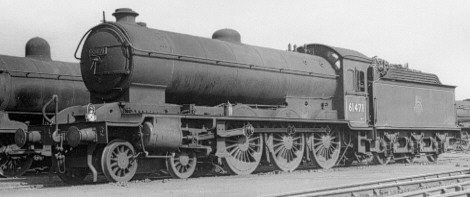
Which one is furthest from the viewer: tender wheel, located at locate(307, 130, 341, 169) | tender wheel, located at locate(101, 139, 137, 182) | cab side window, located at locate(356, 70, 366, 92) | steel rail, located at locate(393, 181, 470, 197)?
cab side window, located at locate(356, 70, 366, 92)

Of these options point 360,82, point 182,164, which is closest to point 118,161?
point 182,164

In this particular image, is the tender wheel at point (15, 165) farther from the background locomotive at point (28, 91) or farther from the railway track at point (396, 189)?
the railway track at point (396, 189)

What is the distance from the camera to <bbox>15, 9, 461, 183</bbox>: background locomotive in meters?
11.6

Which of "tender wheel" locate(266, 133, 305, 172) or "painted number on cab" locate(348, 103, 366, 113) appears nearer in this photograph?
"tender wheel" locate(266, 133, 305, 172)

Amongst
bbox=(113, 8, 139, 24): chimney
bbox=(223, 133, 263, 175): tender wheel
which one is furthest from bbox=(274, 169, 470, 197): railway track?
bbox=(113, 8, 139, 24): chimney

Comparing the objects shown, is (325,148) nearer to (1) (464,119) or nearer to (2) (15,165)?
(2) (15,165)

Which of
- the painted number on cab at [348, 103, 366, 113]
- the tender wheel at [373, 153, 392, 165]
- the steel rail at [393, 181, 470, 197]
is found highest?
the painted number on cab at [348, 103, 366, 113]

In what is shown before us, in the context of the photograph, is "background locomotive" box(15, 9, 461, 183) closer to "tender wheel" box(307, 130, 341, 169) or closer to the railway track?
"tender wheel" box(307, 130, 341, 169)

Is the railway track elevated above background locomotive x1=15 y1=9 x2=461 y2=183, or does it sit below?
below

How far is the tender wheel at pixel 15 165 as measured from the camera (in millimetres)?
14802

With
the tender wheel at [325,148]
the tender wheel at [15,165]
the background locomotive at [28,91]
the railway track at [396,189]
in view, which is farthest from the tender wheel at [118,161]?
the tender wheel at [325,148]

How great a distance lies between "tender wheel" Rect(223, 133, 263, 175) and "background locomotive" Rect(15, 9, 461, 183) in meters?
0.03

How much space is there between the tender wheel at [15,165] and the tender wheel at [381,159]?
10405 mm

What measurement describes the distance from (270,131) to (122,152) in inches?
174
